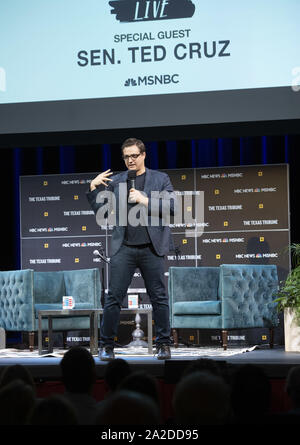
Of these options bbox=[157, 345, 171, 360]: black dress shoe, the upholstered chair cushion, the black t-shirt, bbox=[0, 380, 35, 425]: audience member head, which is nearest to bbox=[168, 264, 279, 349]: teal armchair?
the upholstered chair cushion

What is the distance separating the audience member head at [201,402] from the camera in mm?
1459

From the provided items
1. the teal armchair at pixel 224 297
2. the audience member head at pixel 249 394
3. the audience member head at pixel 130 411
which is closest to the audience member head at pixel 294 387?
the audience member head at pixel 249 394

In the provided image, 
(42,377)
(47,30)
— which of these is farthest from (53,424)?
(47,30)

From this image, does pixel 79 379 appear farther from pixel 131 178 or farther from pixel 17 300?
pixel 17 300

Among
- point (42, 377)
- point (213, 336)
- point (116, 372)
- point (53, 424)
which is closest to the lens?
point (53, 424)

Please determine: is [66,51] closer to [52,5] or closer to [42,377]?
[52,5]

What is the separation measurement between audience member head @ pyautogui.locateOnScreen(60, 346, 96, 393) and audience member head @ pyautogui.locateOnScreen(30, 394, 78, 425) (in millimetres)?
567

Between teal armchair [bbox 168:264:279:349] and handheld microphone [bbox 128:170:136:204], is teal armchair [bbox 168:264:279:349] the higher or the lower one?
the lower one

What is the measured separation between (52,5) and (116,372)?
4297 mm

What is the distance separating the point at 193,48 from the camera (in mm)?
5516

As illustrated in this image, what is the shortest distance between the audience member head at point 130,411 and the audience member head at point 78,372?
2.14 ft

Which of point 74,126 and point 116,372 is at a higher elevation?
point 74,126

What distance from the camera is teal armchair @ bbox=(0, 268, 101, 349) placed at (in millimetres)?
6410

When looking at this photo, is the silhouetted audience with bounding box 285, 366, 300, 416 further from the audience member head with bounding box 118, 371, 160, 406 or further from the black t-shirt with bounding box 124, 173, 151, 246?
the black t-shirt with bounding box 124, 173, 151, 246
